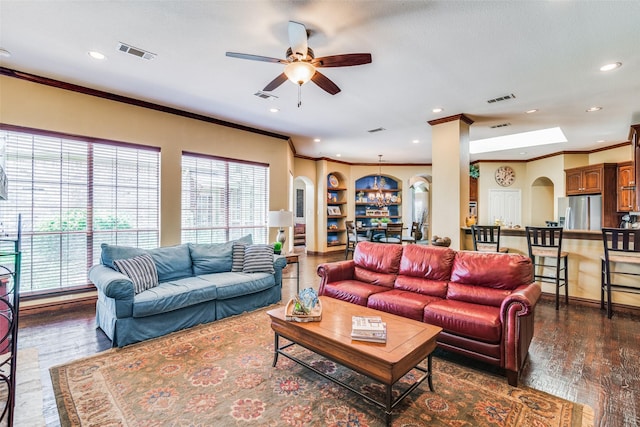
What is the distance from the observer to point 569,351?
9.29 ft

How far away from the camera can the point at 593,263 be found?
13.8 feet

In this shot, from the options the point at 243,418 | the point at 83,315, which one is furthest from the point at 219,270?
the point at 243,418

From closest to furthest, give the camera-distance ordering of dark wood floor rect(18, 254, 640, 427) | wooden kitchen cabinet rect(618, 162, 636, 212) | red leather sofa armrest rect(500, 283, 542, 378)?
dark wood floor rect(18, 254, 640, 427) < red leather sofa armrest rect(500, 283, 542, 378) < wooden kitchen cabinet rect(618, 162, 636, 212)

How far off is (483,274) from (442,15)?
7.66 ft

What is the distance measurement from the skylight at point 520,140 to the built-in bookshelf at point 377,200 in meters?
2.76

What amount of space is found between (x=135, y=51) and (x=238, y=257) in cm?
261

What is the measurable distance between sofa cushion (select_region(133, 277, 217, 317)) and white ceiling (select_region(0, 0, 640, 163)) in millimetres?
2439

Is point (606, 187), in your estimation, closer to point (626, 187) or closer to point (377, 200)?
point (626, 187)

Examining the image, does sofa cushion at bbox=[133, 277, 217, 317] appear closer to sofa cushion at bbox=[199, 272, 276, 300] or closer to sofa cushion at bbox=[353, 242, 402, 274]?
sofa cushion at bbox=[199, 272, 276, 300]

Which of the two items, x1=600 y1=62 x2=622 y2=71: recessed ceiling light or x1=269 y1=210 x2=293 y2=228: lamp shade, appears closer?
x1=600 y1=62 x2=622 y2=71: recessed ceiling light

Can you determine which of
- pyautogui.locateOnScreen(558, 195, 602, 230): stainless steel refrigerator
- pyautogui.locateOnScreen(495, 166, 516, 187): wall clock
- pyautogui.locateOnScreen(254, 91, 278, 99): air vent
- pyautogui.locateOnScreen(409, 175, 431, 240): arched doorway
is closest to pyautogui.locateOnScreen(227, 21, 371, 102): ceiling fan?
pyautogui.locateOnScreen(254, 91, 278, 99): air vent

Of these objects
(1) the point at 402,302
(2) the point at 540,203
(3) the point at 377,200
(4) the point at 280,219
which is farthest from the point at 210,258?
(2) the point at 540,203

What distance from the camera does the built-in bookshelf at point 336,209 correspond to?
9.31m

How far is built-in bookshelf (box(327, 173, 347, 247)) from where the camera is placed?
9.31 metres
